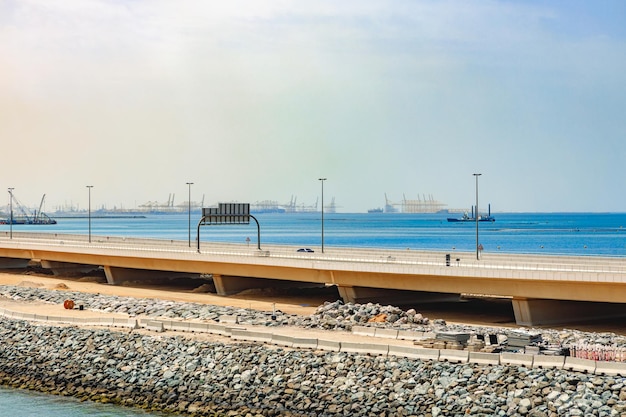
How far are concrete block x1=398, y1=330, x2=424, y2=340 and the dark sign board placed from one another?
31.6m

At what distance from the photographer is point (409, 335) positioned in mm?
38938

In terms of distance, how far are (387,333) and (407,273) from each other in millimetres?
10241

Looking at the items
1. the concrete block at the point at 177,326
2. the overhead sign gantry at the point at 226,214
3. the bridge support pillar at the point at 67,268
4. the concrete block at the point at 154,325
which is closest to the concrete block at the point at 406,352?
the concrete block at the point at 177,326

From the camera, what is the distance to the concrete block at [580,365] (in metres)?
30.4

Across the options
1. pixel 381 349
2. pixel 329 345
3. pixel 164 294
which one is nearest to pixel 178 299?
pixel 164 294

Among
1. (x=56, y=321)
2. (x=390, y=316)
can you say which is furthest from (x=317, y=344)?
(x=56, y=321)

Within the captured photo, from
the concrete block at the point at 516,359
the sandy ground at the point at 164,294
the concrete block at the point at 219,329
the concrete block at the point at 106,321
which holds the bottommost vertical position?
the sandy ground at the point at 164,294

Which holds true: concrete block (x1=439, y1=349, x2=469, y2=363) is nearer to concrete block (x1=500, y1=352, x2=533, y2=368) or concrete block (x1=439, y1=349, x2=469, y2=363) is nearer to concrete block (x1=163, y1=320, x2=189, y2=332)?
concrete block (x1=500, y1=352, x2=533, y2=368)

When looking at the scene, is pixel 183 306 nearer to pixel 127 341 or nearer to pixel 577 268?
pixel 127 341

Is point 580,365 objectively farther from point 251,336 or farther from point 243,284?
point 243,284

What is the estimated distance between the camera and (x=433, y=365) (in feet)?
106

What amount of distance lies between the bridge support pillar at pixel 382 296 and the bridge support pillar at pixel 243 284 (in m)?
8.50

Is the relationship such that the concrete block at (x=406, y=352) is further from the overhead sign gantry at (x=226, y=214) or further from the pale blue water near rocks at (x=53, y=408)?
the overhead sign gantry at (x=226, y=214)

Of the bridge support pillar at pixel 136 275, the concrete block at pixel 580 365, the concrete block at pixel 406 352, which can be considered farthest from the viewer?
the bridge support pillar at pixel 136 275
